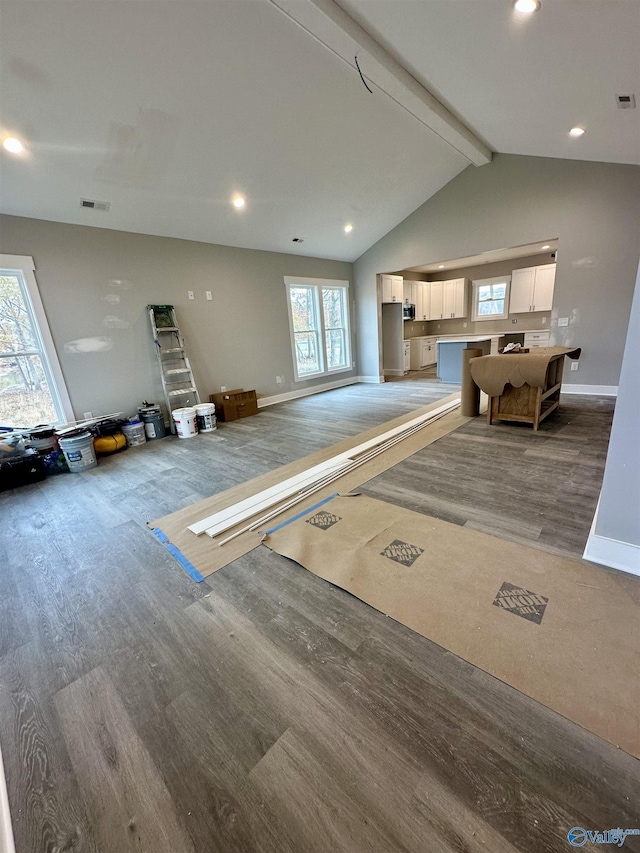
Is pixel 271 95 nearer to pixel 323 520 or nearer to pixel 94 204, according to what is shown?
pixel 94 204

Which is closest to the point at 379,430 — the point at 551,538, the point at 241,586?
the point at 551,538

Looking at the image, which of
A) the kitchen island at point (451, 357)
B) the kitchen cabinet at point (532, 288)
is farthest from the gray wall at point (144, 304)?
the kitchen cabinet at point (532, 288)

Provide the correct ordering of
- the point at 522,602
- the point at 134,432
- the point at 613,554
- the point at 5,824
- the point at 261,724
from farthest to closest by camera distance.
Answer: the point at 134,432, the point at 613,554, the point at 522,602, the point at 261,724, the point at 5,824

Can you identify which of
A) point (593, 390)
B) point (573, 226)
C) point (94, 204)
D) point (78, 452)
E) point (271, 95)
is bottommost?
point (593, 390)

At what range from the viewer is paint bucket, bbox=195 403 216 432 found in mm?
4723

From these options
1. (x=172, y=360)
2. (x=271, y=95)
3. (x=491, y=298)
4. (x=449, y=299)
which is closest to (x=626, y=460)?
(x=271, y=95)

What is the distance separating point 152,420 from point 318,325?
12.4ft

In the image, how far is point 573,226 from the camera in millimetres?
4652

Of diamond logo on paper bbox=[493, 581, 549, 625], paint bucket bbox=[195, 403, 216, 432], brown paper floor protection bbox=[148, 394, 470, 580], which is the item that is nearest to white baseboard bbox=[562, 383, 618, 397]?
brown paper floor protection bbox=[148, 394, 470, 580]

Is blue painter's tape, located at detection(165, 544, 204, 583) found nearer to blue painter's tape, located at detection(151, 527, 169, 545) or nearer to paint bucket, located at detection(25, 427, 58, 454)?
blue painter's tape, located at detection(151, 527, 169, 545)

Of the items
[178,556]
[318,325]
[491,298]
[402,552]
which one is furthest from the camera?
[491,298]

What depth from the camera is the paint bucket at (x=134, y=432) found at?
14.0ft

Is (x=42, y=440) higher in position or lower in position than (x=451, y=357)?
lower

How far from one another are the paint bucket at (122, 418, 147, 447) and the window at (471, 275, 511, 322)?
7.98 m
